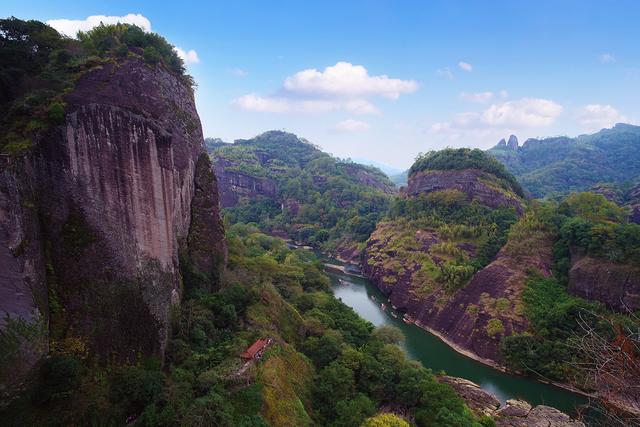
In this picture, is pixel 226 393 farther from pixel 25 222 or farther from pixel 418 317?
pixel 418 317

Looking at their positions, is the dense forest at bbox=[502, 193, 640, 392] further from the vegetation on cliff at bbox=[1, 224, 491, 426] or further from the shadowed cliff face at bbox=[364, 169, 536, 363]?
the vegetation on cliff at bbox=[1, 224, 491, 426]

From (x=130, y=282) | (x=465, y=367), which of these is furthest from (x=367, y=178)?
(x=130, y=282)

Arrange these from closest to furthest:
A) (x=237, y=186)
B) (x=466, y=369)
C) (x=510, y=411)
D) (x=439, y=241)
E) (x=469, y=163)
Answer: (x=510, y=411), (x=466, y=369), (x=439, y=241), (x=469, y=163), (x=237, y=186)

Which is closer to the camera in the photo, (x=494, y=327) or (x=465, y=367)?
(x=465, y=367)

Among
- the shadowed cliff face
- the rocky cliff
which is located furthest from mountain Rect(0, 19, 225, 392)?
the shadowed cliff face

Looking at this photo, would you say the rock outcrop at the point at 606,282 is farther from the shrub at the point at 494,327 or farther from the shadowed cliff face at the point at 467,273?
the shrub at the point at 494,327

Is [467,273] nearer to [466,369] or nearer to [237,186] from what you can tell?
[466,369]

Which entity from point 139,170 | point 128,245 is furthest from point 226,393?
point 139,170
